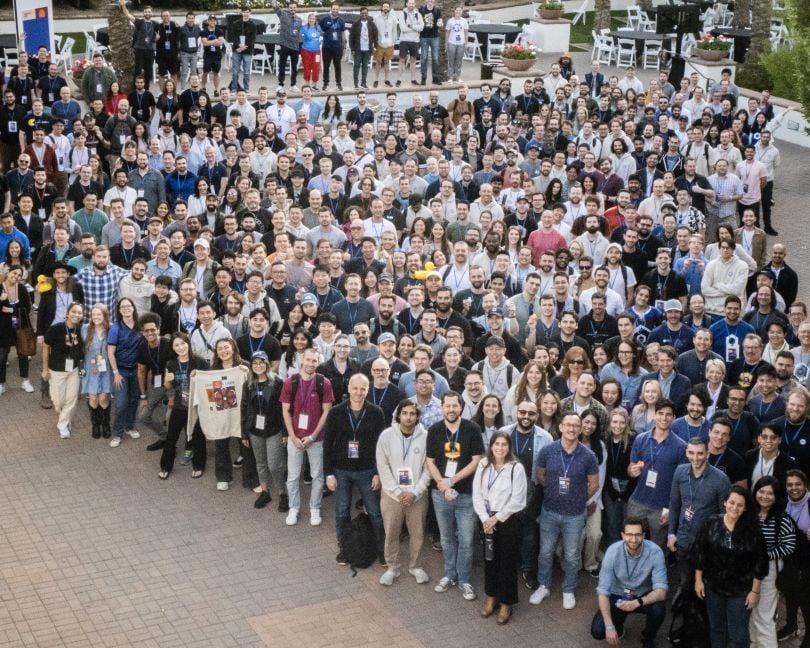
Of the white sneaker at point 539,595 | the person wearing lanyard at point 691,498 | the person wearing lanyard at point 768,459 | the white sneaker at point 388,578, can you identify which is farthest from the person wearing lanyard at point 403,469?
the person wearing lanyard at point 768,459

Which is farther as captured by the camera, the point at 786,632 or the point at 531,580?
the point at 531,580

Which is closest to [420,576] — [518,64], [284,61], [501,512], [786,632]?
[501,512]

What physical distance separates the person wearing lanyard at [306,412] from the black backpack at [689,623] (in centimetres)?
362

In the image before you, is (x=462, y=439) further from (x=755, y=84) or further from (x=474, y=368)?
(x=755, y=84)

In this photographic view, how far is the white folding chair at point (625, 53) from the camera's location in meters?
32.1

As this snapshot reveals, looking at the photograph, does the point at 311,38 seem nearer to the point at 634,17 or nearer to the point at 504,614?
the point at 634,17

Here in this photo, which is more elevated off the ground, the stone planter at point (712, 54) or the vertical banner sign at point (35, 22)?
the vertical banner sign at point (35, 22)

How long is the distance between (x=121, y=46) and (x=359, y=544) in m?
14.5

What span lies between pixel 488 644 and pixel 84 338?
5.82 meters

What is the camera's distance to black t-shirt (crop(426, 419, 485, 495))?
10.8 meters

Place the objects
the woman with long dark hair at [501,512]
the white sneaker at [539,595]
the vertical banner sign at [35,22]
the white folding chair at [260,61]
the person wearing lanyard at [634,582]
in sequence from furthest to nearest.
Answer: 1. the white folding chair at [260,61]
2. the vertical banner sign at [35,22]
3. the white sneaker at [539,595]
4. the woman with long dark hair at [501,512]
5. the person wearing lanyard at [634,582]

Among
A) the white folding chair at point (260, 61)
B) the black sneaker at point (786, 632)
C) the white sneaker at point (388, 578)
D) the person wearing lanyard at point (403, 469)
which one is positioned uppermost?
the white folding chair at point (260, 61)

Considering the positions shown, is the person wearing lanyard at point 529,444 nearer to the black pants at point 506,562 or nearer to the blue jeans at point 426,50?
the black pants at point 506,562

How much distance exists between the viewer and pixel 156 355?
43.3ft
